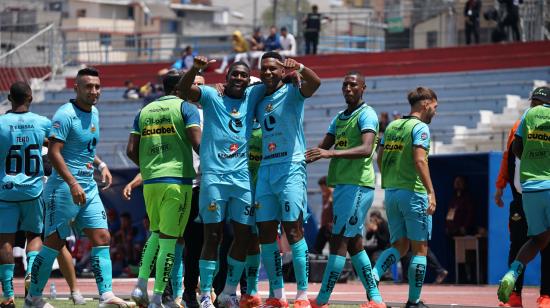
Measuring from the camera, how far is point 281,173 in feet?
36.1

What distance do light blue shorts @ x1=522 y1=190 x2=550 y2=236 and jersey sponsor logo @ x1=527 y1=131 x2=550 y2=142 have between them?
51 cm

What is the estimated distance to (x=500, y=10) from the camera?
3023 centimetres

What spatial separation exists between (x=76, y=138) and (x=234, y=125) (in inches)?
57.1

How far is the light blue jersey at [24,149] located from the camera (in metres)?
11.6

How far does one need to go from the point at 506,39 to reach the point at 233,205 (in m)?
20.4

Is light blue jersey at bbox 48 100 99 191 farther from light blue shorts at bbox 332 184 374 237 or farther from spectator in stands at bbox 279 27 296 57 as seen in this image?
spectator in stands at bbox 279 27 296 57

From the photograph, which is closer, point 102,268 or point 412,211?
point 102,268

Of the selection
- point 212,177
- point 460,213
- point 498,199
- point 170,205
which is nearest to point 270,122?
point 212,177

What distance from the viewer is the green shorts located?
10.9 meters

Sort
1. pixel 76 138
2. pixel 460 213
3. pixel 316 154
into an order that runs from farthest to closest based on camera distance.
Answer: pixel 460 213, pixel 76 138, pixel 316 154

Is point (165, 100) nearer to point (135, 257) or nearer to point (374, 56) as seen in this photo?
point (135, 257)

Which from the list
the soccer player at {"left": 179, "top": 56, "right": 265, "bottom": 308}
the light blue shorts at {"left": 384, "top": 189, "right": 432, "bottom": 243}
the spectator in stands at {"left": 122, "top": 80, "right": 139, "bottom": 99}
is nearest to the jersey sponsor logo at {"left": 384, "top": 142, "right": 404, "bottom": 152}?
the light blue shorts at {"left": 384, "top": 189, "right": 432, "bottom": 243}

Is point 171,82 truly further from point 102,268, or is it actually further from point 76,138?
point 102,268

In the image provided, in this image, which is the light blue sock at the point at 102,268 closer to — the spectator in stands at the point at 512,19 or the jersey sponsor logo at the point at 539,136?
the jersey sponsor logo at the point at 539,136
